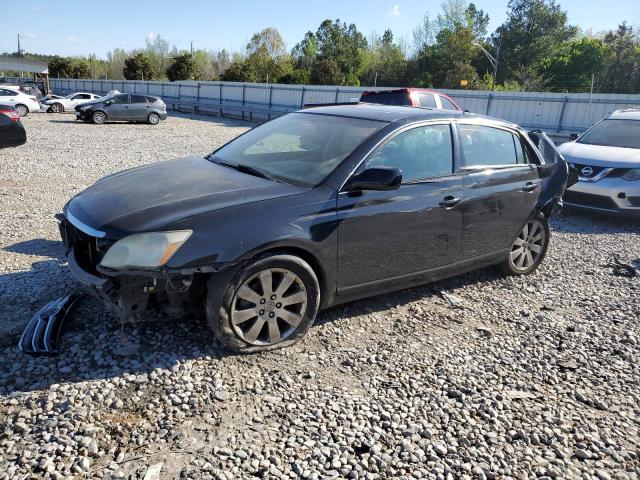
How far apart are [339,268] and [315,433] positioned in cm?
130

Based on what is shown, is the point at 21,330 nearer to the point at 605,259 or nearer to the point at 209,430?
the point at 209,430

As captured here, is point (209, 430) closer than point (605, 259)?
Yes

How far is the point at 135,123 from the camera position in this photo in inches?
973

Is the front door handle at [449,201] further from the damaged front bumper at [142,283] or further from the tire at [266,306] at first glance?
the damaged front bumper at [142,283]

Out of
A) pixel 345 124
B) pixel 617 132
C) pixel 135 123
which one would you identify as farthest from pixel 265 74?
pixel 345 124

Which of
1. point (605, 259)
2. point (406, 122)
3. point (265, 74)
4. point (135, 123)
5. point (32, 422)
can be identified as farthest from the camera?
point (265, 74)

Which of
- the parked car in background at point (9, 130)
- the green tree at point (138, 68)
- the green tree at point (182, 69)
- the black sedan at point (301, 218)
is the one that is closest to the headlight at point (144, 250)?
the black sedan at point (301, 218)

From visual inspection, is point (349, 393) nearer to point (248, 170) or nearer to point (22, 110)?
point (248, 170)

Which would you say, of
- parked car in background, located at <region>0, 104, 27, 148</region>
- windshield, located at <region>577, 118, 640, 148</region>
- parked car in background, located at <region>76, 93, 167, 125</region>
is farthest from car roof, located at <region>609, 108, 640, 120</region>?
parked car in background, located at <region>76, 93, 167, 125</region>

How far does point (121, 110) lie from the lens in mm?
23781

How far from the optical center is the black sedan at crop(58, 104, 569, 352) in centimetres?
327

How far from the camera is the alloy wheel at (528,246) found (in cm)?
539

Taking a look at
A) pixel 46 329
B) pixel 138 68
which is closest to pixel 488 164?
pixel 46 329

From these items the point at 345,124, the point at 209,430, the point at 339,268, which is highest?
the point at 345,124
